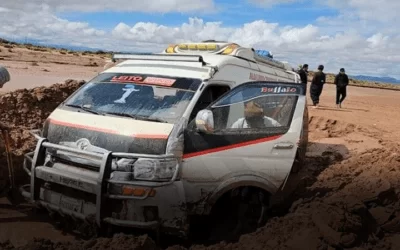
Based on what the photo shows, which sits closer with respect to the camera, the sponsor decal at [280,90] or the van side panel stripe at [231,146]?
the van side panel stripe at [231,146]

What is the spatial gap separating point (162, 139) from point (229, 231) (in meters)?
1.42

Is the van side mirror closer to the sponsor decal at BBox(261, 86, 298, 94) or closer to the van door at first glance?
the van door

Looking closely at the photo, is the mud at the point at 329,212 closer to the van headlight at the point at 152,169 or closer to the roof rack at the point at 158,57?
the van headlight at the point at 152,169

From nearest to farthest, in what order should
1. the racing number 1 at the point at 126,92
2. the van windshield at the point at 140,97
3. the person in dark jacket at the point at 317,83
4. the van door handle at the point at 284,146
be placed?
the van windshield at the point at 140,97 → the van door handle at the point at 284,146 → the racing number 1 at the point at 126,92 → the person in dark jacket at the point at 317,83

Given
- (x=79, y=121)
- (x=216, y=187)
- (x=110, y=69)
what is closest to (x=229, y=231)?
(x=216, y=187)

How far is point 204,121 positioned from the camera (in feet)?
16.6

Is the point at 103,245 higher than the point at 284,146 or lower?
lower

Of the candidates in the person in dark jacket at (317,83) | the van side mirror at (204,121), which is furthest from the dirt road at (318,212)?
the person in dark jacket at (317,83)

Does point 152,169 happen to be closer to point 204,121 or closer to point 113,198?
point 113,198

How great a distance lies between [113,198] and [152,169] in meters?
0.49

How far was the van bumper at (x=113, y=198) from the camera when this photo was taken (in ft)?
16.0

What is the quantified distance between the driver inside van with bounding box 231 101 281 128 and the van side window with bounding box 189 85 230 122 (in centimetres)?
44

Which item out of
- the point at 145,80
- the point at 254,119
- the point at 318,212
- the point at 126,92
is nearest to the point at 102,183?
the point at 126,92

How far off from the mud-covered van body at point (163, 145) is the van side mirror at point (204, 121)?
0.01 metres
